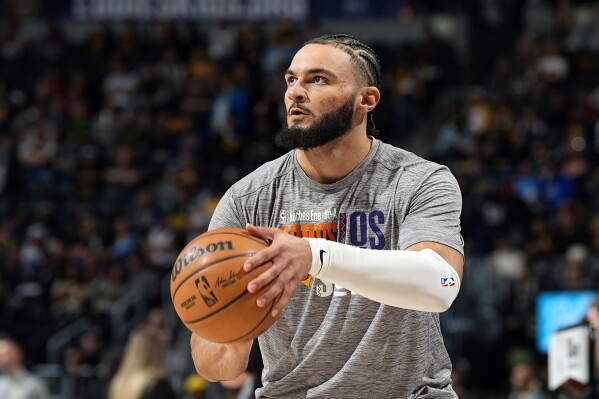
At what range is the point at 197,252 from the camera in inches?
134

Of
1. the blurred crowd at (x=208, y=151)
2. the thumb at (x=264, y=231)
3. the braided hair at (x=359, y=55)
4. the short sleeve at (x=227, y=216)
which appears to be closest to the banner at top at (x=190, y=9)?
the blurred crowd at (x=208, y=151)

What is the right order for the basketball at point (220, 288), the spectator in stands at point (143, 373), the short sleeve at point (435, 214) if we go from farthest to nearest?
the spectator in stands at point (143, 373)
the short sleeve at point (435, 214)
the basketball at point (220, 288)

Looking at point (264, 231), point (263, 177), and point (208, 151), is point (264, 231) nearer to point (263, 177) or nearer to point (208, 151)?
point (263, 177)

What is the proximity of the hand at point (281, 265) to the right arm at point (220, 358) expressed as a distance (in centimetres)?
76

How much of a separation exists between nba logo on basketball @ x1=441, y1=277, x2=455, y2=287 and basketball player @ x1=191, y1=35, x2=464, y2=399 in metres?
0.09

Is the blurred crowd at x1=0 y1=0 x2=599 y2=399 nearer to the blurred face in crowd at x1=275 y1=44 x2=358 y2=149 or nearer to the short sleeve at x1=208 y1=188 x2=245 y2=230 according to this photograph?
the short sleeve at x1=208 y1=188 x2=245 y2=230

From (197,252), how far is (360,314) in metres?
0.76

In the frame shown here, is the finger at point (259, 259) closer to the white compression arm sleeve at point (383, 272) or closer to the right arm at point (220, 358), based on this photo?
the white compression arm sleeve at point (383, 272)

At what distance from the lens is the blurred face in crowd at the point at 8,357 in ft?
31.0

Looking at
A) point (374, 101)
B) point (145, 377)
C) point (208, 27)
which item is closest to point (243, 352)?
point (374, 101)

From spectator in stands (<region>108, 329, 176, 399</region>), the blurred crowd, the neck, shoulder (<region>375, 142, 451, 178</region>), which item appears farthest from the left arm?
the blurred crowd

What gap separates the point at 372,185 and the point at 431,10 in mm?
16851

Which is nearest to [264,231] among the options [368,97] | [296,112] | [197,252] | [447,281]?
[197,252]

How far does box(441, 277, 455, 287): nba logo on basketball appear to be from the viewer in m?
3.47
